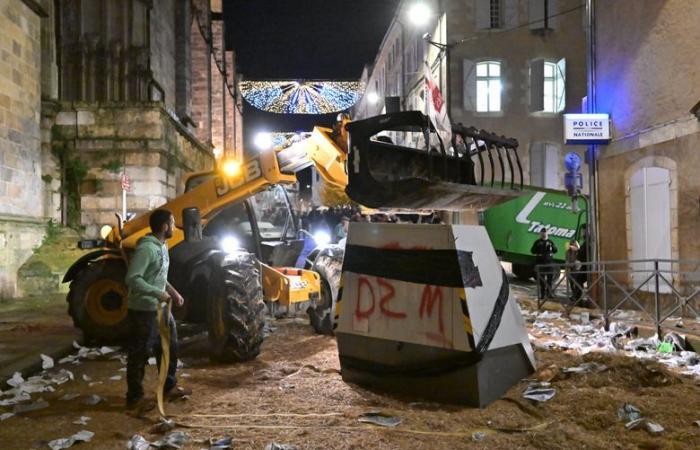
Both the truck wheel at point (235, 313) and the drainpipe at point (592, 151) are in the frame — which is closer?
the truck wheel at point (235, 313)

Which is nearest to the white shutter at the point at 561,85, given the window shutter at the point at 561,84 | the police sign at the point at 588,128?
the window shutter at the point at 561,84

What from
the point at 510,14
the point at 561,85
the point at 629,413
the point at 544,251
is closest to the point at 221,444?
the point at 629,413

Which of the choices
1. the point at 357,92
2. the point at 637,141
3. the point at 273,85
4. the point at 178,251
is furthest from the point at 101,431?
the point at 357,92

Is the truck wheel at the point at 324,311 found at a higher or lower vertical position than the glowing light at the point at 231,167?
lower

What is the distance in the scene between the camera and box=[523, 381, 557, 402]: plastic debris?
5478 millimetres

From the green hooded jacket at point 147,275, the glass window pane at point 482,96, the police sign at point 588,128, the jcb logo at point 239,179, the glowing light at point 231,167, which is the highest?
the glass window pane at point 482,96

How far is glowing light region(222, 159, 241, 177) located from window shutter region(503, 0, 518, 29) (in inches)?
829

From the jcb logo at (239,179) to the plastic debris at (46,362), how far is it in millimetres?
2829

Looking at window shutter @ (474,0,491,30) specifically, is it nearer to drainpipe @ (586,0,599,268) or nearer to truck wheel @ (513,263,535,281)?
truck wheel @ (513,263,535,281)

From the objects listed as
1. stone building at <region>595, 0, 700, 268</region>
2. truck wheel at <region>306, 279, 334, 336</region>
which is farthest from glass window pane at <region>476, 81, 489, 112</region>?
truck wheel at <region>306, 279, 334, 336</region>

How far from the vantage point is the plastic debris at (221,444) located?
445 cm

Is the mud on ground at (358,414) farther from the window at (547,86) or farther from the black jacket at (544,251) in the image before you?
the window at (547,86)

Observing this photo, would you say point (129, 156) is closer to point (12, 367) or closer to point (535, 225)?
point (12, 367)

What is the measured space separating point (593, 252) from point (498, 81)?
45.4 ft
